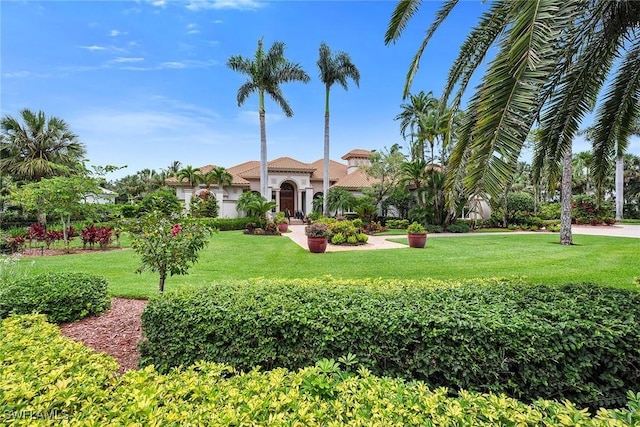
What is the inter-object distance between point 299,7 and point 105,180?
12.3m

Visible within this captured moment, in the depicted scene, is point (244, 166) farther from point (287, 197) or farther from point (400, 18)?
point (400, 18)

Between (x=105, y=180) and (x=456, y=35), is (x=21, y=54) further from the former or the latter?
(x=456, y=35)

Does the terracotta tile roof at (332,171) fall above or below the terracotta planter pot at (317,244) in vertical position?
above

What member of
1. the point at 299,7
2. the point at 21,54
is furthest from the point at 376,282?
the point at 21,54

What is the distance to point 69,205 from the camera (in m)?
13.8

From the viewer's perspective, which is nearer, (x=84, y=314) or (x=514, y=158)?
(x=514, y=158)

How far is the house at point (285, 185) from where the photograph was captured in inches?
1217

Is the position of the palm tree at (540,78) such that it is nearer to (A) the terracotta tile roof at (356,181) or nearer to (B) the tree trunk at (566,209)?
(B) the tree trunk at (566,209)

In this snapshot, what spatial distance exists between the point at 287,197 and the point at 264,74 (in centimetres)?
1397

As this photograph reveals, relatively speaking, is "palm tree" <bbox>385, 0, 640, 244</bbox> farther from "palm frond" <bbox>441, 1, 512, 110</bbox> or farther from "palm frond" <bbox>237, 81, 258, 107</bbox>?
"palm frond" <bbox>237, 81, 258, 107</bbox>

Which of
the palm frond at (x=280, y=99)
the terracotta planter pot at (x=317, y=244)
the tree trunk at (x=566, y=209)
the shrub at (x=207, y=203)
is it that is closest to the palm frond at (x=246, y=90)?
the palm frond at (x=280, y=99)

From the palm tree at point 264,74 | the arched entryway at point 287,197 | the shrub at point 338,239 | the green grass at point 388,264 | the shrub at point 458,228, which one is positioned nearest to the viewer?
the green grass at point 388,264

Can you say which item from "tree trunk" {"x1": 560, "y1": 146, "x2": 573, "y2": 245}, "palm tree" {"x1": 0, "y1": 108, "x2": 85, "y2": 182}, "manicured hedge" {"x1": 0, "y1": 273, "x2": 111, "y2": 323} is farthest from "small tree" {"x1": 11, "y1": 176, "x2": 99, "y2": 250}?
"tree trunk" {"x1": 560, "y1": 146, "x2": 573, "y2": 245}

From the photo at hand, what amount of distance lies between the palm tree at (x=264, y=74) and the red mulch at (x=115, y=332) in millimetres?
21102
